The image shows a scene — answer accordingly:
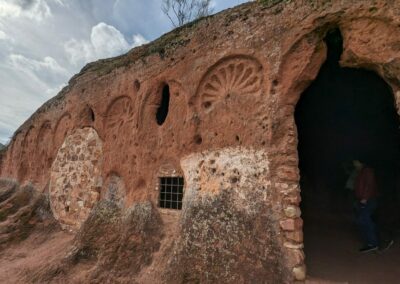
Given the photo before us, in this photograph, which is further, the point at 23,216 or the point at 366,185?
the point at 23,216

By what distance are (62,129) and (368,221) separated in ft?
30.4

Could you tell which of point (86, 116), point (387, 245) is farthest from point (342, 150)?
point (86, 116)

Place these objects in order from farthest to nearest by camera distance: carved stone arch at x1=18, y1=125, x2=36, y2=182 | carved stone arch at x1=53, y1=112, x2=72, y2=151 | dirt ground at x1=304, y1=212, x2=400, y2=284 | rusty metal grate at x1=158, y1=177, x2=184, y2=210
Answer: carved stone arch at x1=18, y1=125, x2=36, y2=182, carved stone arch at x1=53, y1=112, x2=72, y2=151, rusty metal grate at x1=158, y1=177, x2=184, y2=210, dirt ground at x1=304, y1=212, x2=400, y2=284

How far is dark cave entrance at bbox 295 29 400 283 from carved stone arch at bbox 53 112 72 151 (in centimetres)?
715

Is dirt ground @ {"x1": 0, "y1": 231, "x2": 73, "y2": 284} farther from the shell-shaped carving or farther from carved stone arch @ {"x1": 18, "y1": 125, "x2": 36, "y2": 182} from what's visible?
the shell-shaped carving

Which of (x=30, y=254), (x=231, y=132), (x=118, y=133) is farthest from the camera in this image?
(x=30, y=254)

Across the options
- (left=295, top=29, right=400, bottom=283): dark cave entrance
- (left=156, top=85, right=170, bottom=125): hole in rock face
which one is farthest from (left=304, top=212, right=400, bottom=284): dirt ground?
(left=156, top=85, right=170, bottom=125): hole in rock face

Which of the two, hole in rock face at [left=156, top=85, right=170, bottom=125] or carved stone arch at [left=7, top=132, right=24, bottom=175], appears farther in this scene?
carved stone arch at [left=7, top=132, right=24, bottom=175]

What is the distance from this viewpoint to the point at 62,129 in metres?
10.6

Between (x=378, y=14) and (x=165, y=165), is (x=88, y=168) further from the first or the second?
(x=378, y=14)

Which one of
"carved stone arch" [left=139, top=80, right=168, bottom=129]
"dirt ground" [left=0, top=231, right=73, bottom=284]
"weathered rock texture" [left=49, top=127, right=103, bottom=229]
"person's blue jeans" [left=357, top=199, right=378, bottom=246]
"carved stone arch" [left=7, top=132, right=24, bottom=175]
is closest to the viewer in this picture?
"person's blue jeans" [left=357, top=199, right=378, bottom=246]

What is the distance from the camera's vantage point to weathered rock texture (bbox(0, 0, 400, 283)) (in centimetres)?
470

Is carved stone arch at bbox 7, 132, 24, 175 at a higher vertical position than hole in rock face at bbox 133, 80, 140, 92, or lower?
lower

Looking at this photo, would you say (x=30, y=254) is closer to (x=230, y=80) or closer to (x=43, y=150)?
(x=43, y=150)
